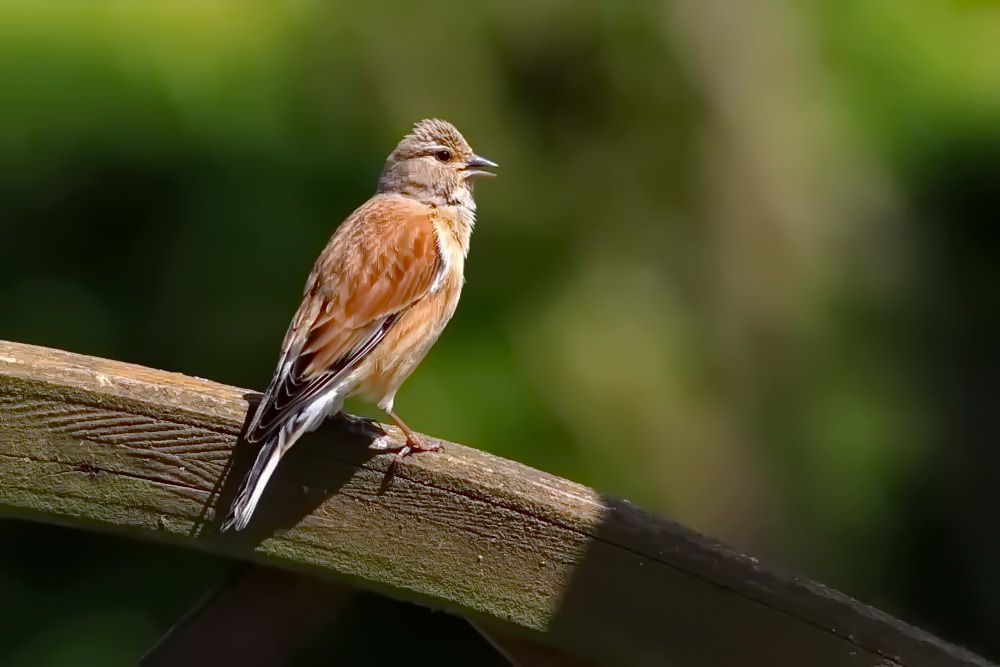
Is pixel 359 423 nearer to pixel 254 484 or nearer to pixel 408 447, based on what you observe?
pixel 408 447

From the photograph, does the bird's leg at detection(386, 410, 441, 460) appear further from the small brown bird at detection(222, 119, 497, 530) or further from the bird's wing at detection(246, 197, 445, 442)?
the bird's wing at detection(246, 197, 445, 442)

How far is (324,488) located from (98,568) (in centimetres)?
267

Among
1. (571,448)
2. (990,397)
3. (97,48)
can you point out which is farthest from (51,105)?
(990,397)

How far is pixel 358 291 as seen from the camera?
2883mm

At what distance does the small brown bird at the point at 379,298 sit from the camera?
2623 millimetres

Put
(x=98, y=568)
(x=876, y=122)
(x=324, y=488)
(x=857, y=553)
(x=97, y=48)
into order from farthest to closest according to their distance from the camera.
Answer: (x=876, y=122) → (x=857, y=553) → (x=97, y=48) → (x=98, y=568) → (x=324, y=488)

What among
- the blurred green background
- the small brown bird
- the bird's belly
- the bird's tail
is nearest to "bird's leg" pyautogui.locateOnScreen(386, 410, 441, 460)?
the bird's tail

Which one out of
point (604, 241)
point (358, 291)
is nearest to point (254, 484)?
point (358, 291)

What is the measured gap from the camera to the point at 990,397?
522 centimetres

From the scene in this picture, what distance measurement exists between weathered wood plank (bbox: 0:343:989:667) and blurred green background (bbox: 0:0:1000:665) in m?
2.36

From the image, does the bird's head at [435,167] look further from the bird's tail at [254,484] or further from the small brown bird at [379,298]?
the bird's tail at [254,484]

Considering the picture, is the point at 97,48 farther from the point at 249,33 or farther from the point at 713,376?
the point at 713,376

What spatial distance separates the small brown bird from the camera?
103 inches

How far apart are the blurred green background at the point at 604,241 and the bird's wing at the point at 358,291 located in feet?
4.28
